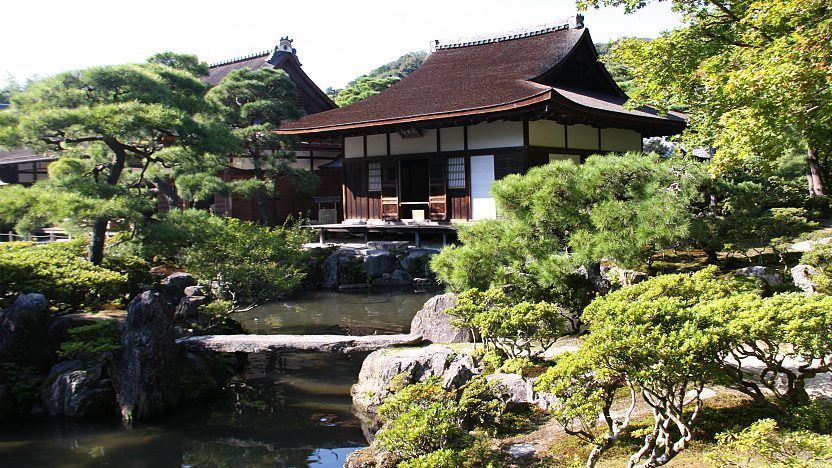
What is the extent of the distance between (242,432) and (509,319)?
353 cm

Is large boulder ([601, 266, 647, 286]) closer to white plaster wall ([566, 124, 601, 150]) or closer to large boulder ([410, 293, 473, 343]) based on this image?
large boulder ([410, 293, 473, 343])

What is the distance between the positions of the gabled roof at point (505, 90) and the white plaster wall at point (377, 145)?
924 mm

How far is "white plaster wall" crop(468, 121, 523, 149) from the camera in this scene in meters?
16.6

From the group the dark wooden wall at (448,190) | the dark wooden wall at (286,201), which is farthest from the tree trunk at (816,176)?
the dark wooden wall at (286,201)

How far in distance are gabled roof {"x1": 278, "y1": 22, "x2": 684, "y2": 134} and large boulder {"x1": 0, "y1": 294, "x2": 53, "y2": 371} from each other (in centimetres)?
996

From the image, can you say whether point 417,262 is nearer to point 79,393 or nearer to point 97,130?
point 97,130

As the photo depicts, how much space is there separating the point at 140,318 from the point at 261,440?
240 cm

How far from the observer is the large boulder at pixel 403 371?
704 cm

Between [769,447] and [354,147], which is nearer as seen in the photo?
[769,447]

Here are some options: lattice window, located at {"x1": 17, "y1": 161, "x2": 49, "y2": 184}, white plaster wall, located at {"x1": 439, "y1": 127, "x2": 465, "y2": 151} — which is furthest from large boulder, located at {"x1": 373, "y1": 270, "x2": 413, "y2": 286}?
lattice window, located at {"x1": 17, "y1": 161, "x2": 49, "y2": 184}

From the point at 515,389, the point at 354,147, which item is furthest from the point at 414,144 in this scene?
the point at 515,389

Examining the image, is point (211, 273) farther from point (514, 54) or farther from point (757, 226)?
point (514, 54)

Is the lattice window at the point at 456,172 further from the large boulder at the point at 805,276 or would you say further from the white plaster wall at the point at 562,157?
the large boulder at the point at 805,276

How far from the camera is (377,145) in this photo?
19.5 meters
